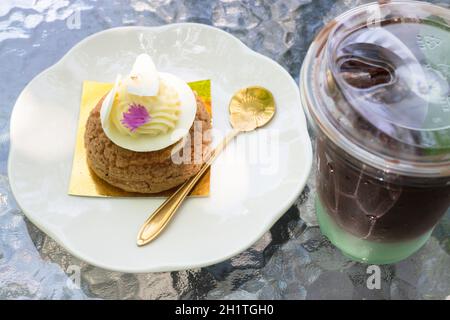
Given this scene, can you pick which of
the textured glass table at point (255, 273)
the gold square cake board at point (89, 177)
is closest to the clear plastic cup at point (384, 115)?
the textured glass table at point (255, 273)

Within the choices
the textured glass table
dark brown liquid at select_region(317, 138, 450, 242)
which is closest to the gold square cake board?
the textured glass table

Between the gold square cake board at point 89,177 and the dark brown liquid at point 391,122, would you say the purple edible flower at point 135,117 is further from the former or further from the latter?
the dark brown liquid at point 391,122

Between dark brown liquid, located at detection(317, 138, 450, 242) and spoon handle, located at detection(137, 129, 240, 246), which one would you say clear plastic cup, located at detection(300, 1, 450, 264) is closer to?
dark brown liquid, located at detection(317, 138, 450, 242)

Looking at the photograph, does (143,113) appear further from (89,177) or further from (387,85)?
(387,85)

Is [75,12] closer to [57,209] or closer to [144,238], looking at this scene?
[57,209]
